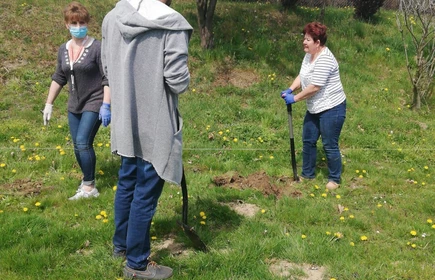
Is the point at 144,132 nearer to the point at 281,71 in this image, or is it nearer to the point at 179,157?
the point at 179,157

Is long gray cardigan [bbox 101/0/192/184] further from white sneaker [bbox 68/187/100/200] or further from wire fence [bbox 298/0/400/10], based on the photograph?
wire fence [bbox 298/0/400/10]

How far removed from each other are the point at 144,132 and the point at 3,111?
4.90 metres

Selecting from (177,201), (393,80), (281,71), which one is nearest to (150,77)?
(177,201)

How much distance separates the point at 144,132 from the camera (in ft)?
10.9

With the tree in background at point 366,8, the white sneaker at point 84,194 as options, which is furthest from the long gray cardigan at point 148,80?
the tree in background at point 366,8

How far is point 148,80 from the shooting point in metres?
3.24

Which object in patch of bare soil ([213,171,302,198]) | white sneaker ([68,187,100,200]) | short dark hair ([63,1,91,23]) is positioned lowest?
patch of bare soil ([213,171,302,198])

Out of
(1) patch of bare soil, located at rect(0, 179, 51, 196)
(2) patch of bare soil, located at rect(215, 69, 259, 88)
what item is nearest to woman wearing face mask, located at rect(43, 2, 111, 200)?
(1) patch of bare soil, located at rect(0, 179, 51, 196)

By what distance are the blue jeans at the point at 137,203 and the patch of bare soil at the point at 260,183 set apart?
209cm

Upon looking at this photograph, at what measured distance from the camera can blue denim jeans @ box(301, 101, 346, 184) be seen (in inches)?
221

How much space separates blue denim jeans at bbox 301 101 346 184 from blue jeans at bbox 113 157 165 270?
2.75 meters

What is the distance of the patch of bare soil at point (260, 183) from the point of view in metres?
5.49

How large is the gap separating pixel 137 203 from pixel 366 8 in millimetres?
10420

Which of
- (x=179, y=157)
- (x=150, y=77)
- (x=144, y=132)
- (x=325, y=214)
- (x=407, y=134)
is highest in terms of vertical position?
(x=150, y=77)
